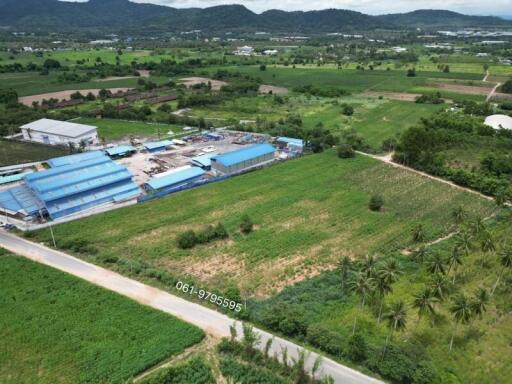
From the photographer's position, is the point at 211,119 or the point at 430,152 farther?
the point at 211,119

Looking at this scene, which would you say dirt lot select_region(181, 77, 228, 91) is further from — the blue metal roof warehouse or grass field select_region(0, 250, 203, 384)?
grass field select_region(0, 250, 203, 384)

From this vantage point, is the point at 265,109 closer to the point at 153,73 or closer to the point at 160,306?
the point at 153,73

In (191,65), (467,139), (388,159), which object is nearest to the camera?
(388,159)

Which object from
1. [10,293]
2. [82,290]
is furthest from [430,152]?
[10,293]

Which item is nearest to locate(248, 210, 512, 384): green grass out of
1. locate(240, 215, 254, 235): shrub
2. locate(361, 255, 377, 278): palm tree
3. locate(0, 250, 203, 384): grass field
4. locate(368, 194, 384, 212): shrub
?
locate(361, 255, 377, 278): palm tree

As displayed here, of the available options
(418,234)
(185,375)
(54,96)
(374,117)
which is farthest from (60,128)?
(374,117)

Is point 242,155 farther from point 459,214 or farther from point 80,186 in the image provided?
point 459,214
